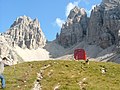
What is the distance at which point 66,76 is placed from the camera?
44.3 m

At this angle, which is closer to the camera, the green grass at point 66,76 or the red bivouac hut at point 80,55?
the green grass at point 66,76

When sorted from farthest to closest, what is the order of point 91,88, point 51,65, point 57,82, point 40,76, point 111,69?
point 51,65 < point 111,69 < point 40,76 < point 57,82 < point 91,88

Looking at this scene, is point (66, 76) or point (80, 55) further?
point (80, 55)

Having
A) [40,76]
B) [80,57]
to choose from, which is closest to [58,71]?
[40,76]

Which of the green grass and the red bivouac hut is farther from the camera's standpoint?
the red bivouac hut

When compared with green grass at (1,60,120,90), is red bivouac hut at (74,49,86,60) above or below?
above

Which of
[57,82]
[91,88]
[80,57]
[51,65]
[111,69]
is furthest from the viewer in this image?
[80,57]

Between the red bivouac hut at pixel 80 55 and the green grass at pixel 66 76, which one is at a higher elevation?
the red bivouac hut at pixel 80 55

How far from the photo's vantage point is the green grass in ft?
127

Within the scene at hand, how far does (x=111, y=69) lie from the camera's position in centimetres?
4928

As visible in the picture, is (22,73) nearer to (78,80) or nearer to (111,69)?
(78,80)

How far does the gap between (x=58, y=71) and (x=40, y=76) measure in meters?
3.58

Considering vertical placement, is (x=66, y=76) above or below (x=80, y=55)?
below

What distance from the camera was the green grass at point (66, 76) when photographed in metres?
38.8
